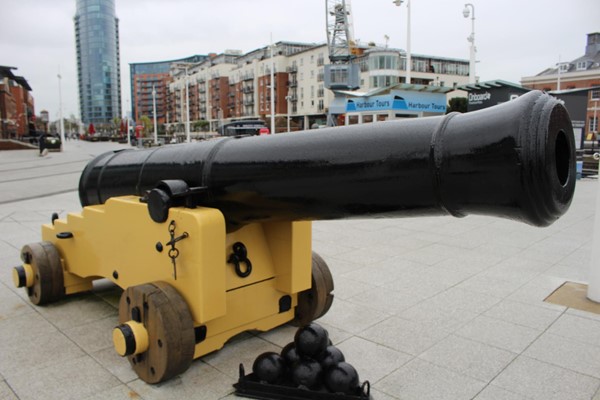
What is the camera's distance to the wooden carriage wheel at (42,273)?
13.9ft

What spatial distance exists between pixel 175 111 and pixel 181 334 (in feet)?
402

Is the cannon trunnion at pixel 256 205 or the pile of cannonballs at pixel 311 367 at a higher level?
the cannon trunnion at pixel 256 205

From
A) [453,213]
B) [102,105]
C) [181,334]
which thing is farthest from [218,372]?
[102,105]

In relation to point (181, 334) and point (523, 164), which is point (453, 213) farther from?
point (181, 334)

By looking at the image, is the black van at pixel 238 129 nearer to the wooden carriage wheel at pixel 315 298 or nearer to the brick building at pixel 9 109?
the wooden carriage wheel at pixel 315 298

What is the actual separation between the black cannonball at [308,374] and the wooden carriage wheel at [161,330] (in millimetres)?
615

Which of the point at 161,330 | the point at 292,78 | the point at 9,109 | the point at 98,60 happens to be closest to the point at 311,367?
the point at 161,330

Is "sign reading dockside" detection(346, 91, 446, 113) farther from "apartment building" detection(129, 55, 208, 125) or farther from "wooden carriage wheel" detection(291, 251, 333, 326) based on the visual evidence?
"apartment building" detection(129, 55, 208, 125)

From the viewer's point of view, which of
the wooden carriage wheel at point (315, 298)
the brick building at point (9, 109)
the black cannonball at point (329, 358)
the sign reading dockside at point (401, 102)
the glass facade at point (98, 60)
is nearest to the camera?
the black cannonball at point (329, 358)

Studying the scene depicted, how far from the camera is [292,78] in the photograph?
263ft

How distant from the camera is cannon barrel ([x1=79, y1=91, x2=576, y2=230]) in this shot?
1731 millimetres

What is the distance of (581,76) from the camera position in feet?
196

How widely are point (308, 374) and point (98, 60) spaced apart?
164796mm

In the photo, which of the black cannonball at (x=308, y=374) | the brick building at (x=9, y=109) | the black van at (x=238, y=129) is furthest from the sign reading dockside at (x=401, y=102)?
the brick building at (x=9, y=109)
